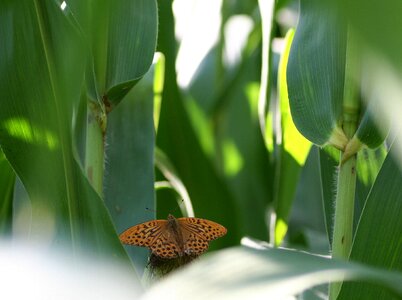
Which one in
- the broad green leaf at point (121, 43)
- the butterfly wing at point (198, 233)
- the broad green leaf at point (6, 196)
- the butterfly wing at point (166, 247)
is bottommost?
the broad green leaf at point (6, 196)

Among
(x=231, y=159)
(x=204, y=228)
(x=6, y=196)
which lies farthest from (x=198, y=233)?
(x=231, y=159)

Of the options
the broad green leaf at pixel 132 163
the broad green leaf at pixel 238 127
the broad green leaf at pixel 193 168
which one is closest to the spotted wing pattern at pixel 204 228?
the broad green leaf at pixel 132 163

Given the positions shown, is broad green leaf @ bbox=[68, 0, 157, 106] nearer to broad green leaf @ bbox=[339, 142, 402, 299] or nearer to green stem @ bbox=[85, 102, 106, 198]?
green stem @ bbox=[85, 102, 106, 198]

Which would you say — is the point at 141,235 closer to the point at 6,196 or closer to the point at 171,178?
the point at 6,196

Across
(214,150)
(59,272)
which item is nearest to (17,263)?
(59,272)

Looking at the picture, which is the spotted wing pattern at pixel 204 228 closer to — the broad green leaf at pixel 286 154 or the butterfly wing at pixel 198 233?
the butterfly wing at pixel 198 233

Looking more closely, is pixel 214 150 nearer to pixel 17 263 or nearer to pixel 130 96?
pixel 130 96
